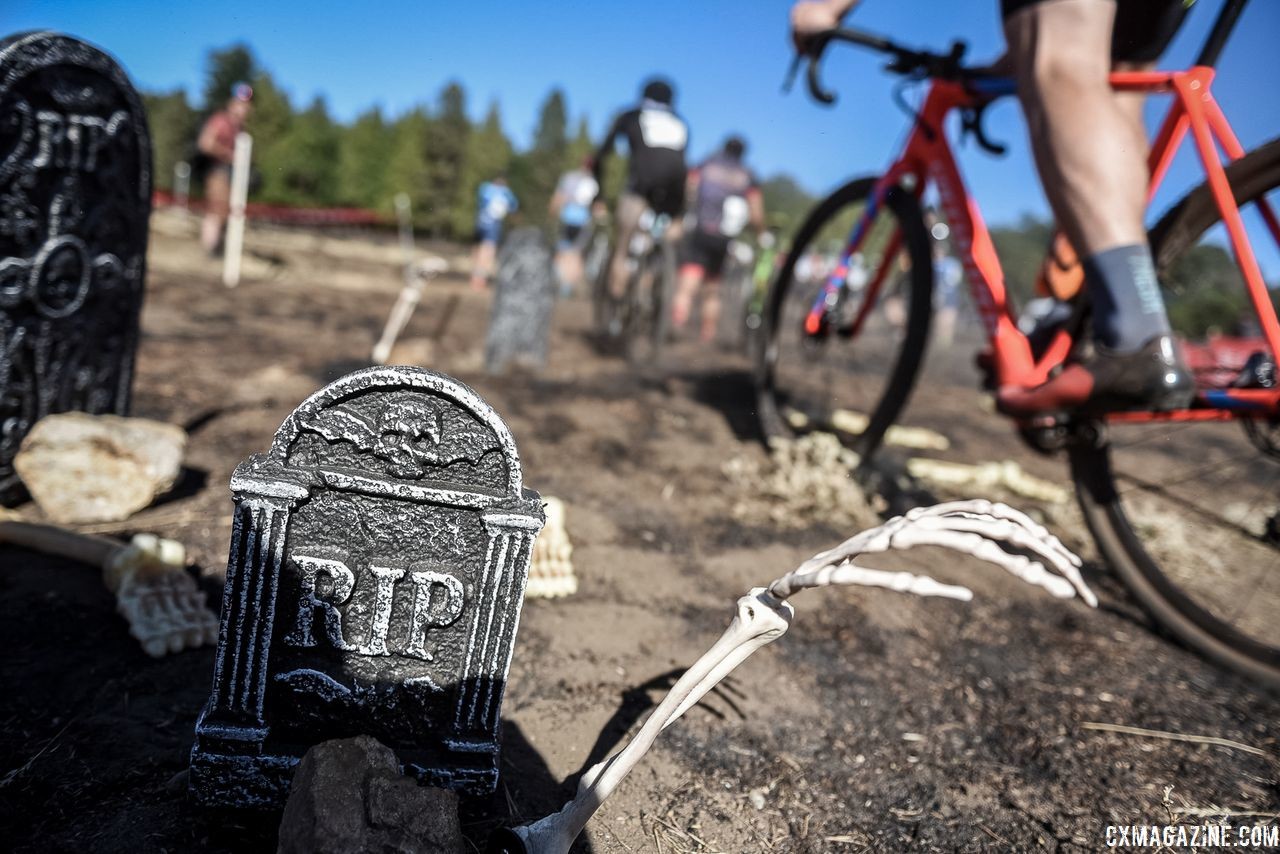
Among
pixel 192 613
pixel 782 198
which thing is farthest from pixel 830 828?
pixel 782 198

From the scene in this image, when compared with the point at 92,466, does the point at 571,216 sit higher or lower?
higher

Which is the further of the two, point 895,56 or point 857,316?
point 857,316

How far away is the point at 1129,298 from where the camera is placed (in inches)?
75.0

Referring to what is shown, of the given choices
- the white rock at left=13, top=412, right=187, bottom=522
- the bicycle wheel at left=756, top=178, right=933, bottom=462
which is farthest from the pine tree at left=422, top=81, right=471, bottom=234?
the white rock at left=13, top=412, right=187, bottom=522

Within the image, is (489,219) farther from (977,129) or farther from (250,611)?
(250,611)

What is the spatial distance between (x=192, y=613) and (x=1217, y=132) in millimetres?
2929

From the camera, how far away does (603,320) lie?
721cm

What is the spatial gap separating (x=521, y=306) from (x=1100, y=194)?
13.4 ft

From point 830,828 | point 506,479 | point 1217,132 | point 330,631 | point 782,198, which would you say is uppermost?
point 782,198

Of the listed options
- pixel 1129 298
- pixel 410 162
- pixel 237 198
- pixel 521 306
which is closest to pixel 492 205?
pixel 237 198

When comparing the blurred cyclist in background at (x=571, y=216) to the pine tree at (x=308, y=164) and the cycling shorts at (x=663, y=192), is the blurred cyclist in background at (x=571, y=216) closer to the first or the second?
the cycling shorts at (x=663, y=192)

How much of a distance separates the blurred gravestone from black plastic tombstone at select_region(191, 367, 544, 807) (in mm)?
4119

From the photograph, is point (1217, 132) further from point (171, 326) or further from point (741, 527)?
point (171, 326)

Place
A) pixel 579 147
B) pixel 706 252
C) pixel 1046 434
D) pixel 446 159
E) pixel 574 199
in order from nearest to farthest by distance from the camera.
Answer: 1. pixel 1046 434
2. pixel 706 252
3. pixel 574 199
4. pixel 446 159
5. pixel 579 147
